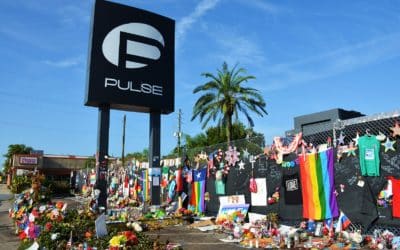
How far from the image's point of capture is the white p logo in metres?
18.4

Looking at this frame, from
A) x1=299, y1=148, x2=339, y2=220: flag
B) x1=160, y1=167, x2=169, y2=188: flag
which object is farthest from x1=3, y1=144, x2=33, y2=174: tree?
x1=299, y1=148, x2=339, y2=220: flag

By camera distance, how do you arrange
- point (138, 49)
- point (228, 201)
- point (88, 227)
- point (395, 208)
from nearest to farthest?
point (88, 227) < point (395, 208) < point (228, 201) < point (138, 49)

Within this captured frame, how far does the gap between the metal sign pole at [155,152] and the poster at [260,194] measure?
21.6 feet

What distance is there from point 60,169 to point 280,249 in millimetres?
53670

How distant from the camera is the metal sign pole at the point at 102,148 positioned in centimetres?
1823

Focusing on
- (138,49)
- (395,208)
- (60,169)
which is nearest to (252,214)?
(395,208)

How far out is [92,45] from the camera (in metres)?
18.0

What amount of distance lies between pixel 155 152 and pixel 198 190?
10.6ft

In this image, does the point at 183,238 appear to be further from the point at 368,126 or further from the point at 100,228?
the point at 368,126

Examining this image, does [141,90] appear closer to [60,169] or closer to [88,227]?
[88,227]

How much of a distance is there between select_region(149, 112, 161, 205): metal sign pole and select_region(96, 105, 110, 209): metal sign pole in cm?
226

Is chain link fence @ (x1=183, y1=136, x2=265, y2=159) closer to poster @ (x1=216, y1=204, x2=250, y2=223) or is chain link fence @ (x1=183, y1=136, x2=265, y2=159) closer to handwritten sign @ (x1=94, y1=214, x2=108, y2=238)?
poster @ (x1=216, y1=204, x2=250, y2=223)

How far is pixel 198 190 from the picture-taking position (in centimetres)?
1783

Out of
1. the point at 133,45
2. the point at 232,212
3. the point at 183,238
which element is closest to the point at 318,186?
the point at 232,212
